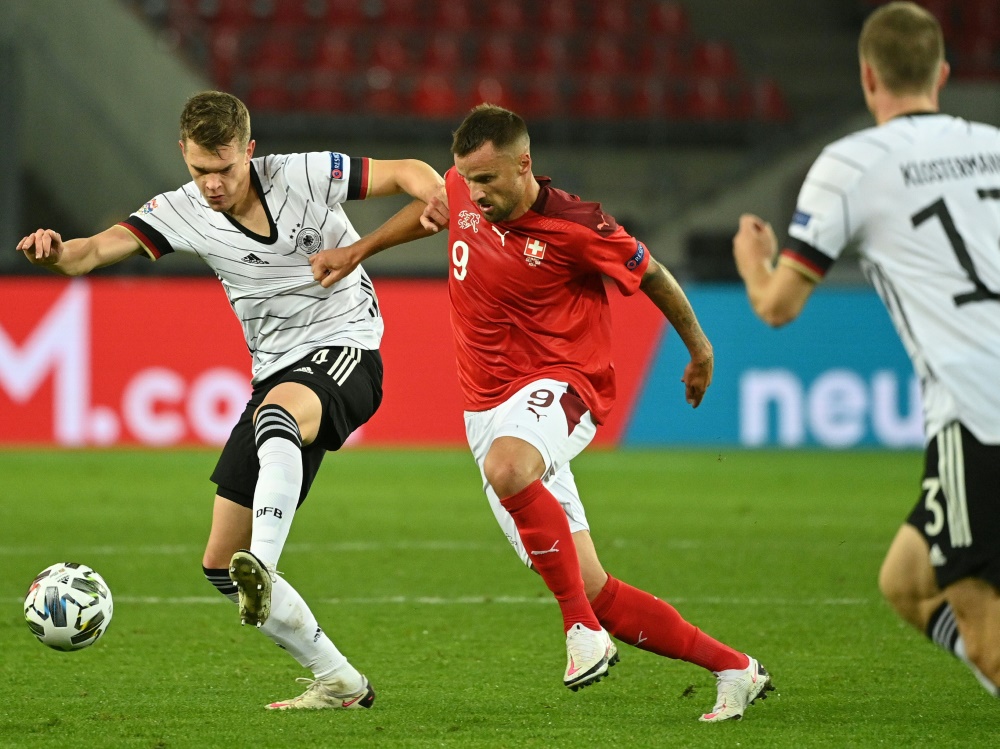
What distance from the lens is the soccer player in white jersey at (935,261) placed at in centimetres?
375

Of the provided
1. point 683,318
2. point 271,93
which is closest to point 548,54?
point 271,93

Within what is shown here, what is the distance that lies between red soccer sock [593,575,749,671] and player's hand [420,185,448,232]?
1358 mm

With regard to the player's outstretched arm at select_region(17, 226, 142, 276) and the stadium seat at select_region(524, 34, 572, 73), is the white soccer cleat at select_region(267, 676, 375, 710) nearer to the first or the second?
the player's outstretched arm at select_region(17, 226, 142, 276)

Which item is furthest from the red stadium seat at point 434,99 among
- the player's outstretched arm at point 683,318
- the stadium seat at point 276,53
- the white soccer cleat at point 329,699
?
the white soccer cleat at point 329,699

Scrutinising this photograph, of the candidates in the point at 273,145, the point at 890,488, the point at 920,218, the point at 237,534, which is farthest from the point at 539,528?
the point at 273,145

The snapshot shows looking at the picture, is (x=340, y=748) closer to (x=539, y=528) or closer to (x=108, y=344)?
(x=539, y=528)

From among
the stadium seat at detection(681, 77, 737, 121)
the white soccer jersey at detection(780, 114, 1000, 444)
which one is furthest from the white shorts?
the stadium seat at detection(681, 77, 737, 121)

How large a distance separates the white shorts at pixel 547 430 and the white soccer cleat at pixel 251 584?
78 cm

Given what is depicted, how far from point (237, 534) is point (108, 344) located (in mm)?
9290

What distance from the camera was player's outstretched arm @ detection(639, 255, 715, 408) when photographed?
16.0ft

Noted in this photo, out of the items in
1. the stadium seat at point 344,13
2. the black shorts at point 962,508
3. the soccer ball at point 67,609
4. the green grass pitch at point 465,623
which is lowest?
the green grass pitch at point 465,623

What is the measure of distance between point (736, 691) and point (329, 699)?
138cm

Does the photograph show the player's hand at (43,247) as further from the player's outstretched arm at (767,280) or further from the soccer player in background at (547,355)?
the player's outstretched arm at (767,280)

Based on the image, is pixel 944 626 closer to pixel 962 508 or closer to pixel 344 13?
pixel 962 508
